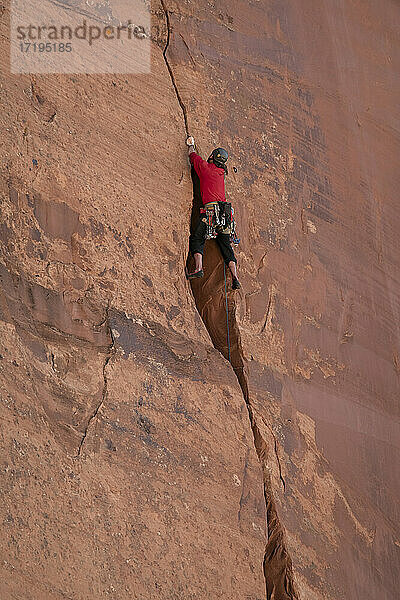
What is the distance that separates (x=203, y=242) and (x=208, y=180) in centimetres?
36

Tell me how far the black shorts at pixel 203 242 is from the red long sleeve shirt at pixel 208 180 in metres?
0.15

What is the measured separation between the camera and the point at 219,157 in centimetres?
425

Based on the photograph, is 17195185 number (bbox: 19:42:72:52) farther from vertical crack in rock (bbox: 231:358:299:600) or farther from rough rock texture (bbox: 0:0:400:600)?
vertical crack in rock (bbox: 231:358:299:600)

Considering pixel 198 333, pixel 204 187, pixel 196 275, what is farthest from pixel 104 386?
pixel 204 187

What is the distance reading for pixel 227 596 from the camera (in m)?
3.79

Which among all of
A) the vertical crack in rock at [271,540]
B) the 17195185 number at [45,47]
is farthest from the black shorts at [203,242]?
the 17195185 number at [45,47]

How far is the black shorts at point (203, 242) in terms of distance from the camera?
4.23 meters

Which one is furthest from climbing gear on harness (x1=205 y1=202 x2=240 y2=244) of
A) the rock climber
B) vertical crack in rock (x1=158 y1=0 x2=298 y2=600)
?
vertical crack in rock (x1=158 y1=0 x2=298 y2=600)

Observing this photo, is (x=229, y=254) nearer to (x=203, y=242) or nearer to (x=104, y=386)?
(x=203, y=242)

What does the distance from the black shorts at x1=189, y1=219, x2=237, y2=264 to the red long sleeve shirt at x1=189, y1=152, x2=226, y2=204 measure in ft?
0.50

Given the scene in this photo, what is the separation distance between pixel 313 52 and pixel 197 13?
125 centimetres

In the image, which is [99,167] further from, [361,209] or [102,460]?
[361,209]

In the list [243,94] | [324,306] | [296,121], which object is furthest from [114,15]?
[324,306]

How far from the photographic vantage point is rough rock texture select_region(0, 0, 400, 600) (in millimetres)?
3402
